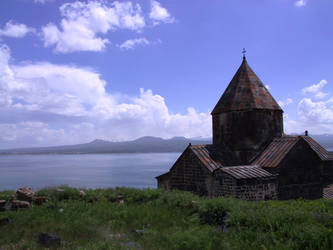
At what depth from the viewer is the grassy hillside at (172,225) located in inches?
229

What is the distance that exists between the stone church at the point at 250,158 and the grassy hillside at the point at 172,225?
3.69 m

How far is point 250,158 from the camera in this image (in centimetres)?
1559

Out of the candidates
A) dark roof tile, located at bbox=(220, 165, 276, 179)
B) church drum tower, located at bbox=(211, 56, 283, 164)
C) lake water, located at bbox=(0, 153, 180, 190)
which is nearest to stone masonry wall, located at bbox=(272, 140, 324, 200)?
dark roof tile, located at bbox=(220, 165, 276, 179)

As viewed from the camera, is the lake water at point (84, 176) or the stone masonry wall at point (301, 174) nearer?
the stone masonry wall at point (301, 174)

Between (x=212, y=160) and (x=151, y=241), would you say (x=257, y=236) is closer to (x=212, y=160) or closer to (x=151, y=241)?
(x=151, y=241)

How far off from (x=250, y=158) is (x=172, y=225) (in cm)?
899

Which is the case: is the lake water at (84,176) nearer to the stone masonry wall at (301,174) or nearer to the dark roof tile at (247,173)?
the dark roof tile at (247,173)

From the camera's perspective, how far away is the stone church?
1291 cm

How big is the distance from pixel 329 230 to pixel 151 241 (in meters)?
3.55

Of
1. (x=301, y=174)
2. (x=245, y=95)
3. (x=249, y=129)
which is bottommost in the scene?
(x=301, y=174)

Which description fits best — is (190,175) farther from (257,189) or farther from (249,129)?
(249,129)

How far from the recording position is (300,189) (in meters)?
14.7

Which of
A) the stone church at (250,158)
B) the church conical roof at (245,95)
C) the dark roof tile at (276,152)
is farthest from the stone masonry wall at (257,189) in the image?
the church conical roof at (245,95)

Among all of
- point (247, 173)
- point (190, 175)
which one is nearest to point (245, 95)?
point (247, 173)
